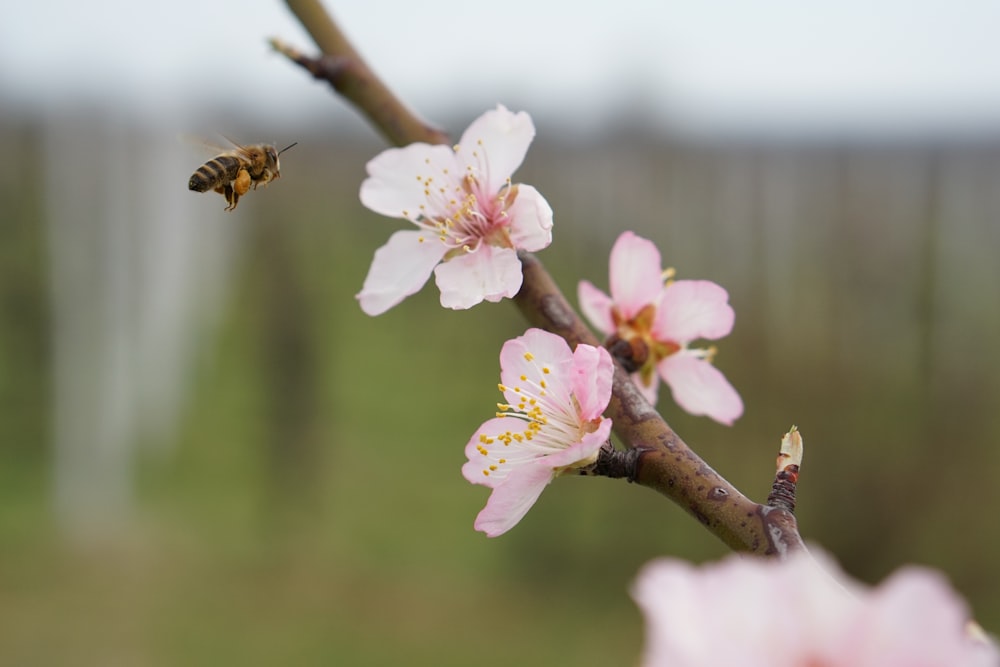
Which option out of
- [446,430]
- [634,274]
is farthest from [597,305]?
[446,430]

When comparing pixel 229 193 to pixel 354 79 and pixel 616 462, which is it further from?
pixel 616 462

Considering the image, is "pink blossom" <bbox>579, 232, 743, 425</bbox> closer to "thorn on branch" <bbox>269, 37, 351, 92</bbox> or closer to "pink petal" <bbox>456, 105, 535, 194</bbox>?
"pink petal" <bbox>456, 105, 535, 194</bbox>

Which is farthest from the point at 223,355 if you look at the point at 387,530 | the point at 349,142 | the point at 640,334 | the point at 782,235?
the point at 640,334

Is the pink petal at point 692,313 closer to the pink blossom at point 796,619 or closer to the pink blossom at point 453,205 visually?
the pink blossom at point 453,205

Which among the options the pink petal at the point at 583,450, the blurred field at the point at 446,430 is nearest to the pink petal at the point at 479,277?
the pink petal at the point at 583,450

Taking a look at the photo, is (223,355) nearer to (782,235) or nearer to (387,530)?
(387,530)

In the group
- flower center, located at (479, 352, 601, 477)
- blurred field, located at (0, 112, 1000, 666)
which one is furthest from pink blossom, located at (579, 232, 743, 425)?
blurred field, located at (0, 112, 1000, 666)

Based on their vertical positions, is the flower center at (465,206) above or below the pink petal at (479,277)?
above
